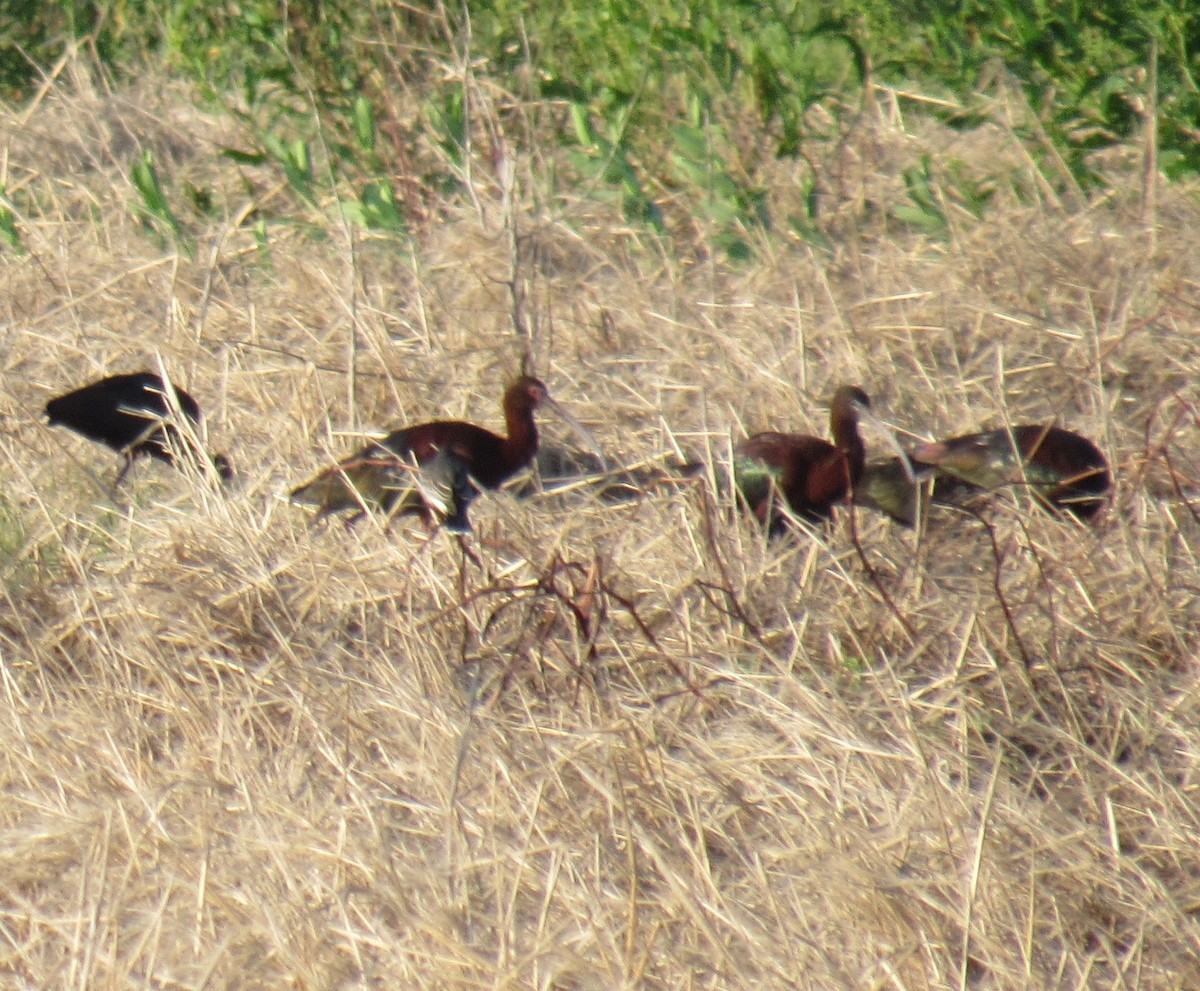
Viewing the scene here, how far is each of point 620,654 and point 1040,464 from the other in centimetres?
120

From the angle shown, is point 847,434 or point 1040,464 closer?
point 1040,464

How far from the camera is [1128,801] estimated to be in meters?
3.21

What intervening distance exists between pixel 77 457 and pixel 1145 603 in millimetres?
2935

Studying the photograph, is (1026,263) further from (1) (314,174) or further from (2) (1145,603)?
(1) (314,174)

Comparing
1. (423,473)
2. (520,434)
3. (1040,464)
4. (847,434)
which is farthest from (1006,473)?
(423,473)

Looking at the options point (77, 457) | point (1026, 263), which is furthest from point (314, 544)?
point (1026, 263)

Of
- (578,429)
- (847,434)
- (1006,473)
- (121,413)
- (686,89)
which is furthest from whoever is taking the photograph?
(686,89)

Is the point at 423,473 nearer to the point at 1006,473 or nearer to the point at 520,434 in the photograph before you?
the point at 520,434

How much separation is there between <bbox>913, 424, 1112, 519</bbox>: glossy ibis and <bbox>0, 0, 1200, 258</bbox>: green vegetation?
1475 millimetres

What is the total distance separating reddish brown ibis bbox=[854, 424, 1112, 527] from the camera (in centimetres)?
419

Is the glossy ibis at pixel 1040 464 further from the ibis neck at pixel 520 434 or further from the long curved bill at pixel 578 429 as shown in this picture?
the ibis neck at pixel 520 434

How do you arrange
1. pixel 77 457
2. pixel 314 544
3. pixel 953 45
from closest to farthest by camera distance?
pixel 314 544 < pixel 77 457 < pixel 953 45

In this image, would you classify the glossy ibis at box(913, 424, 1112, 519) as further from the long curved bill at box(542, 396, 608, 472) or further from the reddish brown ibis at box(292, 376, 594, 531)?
the reddish brown ibis at box(292, 376, 594, 531)

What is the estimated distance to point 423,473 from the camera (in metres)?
4.37
